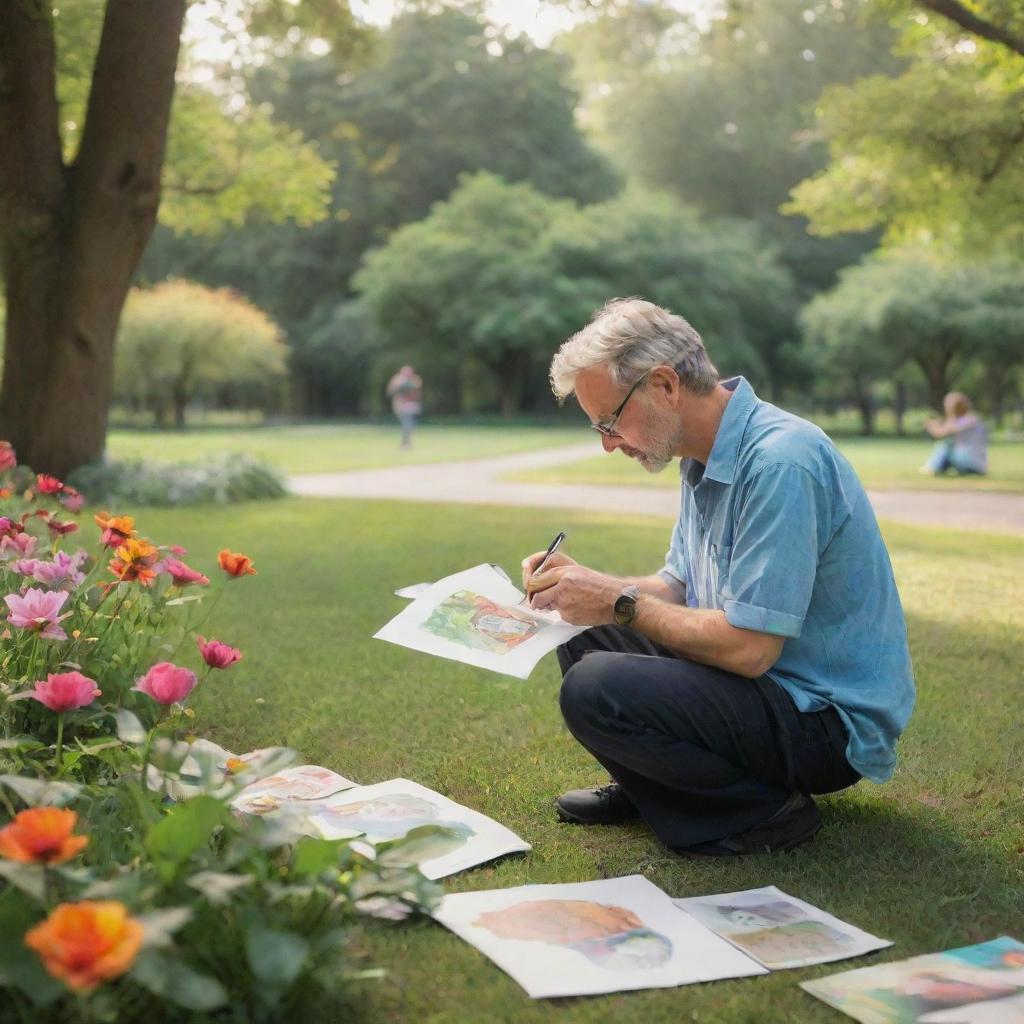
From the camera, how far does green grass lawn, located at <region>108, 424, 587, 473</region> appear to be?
18062 mm

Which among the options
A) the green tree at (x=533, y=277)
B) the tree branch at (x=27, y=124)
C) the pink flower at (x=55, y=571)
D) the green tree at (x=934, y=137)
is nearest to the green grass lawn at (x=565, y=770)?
the pink flower at (x=55, y=571)

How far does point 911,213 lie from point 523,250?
22.6 meters

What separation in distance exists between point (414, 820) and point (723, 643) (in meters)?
0.93

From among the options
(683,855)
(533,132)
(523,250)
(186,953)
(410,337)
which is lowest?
(683,855)

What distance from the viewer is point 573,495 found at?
13062 millimetres

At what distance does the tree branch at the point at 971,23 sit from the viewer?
34.8 feet

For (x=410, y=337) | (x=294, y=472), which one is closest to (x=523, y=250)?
(x=410, y=337)

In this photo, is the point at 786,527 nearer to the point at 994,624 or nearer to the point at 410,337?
the point at 994,624

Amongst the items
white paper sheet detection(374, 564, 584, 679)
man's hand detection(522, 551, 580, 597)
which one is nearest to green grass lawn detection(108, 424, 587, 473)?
white paper sheet detection(374, 564, 584, 679)

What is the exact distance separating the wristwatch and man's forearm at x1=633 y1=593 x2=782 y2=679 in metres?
0.01

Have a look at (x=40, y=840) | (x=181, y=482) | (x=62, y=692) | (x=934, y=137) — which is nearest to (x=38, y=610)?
(x=62, y=692)

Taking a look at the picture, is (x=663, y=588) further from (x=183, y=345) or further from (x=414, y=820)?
(x=183, y=345)

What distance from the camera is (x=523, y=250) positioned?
120ft

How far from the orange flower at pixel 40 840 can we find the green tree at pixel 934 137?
42.1ft
